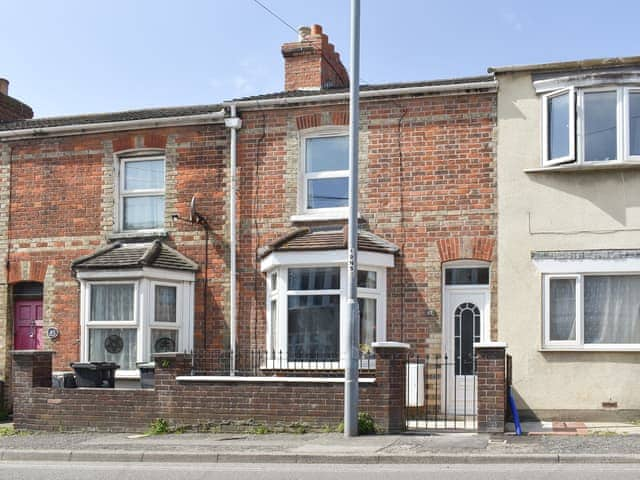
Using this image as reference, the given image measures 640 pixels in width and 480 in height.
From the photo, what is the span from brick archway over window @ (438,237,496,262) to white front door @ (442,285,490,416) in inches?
21.6

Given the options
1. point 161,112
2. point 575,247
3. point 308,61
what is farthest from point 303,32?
point 575,247

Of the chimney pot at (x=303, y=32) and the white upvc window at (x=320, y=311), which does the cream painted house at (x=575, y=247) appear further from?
the chimney pot at (x=303, y=32)

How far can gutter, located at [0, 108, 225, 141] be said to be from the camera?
1888cm

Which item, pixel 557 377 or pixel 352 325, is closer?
pixel 352 325

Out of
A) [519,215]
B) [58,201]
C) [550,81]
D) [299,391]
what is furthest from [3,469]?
[550,81]

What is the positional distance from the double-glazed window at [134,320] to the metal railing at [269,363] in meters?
0.68

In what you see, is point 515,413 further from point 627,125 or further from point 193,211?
point 193,211

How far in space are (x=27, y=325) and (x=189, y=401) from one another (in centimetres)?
592

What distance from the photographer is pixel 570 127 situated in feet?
53.7

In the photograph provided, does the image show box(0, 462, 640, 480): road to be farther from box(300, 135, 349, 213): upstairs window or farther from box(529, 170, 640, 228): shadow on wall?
box(300, 135, 349, 213): upstairs window

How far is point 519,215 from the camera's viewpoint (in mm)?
16828

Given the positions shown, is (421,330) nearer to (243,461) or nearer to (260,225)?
(260,225)

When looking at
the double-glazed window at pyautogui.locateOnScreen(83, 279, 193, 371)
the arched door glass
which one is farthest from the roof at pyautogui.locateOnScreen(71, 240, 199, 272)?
the arched door glass

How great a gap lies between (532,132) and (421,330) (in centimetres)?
399
